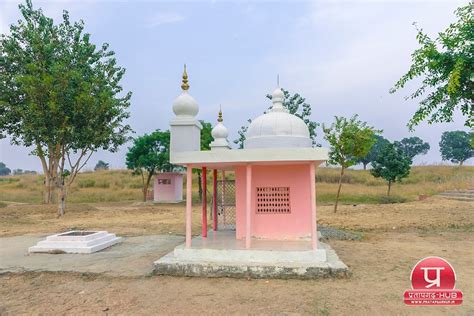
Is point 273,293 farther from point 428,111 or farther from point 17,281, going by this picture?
point 428,111

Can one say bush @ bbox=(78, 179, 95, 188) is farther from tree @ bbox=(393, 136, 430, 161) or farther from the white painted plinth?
tree @ bbox=(393, 136, 430, 161)

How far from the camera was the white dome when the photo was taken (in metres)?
8.20

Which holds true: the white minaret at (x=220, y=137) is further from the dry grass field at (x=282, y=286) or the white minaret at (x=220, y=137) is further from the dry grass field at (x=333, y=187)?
the dry grass field at (x=333, y=187)

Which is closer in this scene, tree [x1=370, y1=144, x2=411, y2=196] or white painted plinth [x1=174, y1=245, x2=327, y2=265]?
white painted plinth [x1=174, y1=245, x2=327, y2=265]

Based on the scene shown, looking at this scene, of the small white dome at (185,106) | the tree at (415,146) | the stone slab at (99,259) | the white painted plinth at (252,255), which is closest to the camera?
the white painted plinth at (252,255)

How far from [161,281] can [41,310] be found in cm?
202

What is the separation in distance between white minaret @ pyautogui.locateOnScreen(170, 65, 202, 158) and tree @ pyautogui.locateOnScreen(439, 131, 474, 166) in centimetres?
5954

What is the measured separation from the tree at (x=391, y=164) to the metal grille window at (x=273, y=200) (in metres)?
18.5

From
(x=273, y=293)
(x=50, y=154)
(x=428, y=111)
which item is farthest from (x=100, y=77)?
(x=273, y=293)

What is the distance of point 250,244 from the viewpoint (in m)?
7.58

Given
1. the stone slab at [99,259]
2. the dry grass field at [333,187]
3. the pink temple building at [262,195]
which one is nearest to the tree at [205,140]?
the dry grass field at [333,187]

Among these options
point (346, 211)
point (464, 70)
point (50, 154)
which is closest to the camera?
point (464, 70)

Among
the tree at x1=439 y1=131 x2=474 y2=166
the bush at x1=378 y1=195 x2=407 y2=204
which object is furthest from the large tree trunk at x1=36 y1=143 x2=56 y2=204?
the tree at x1=439 y1=131 x2=474 y2=166

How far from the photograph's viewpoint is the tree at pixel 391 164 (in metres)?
24.5
